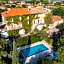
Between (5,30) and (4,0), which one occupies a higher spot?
(4,0)

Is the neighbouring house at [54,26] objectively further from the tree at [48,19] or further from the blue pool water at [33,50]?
the blue pool water at [33,50]

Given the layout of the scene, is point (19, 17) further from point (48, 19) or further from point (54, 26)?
point (54, 26)

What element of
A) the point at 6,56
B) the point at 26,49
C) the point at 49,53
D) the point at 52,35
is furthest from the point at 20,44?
the point at 6,56

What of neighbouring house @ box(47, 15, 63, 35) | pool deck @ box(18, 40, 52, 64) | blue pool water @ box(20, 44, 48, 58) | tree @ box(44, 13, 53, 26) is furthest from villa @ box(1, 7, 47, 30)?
blue pool water @ box(20, 44, 48, 58)

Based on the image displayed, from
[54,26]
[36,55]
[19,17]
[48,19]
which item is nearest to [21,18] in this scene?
[19,17]

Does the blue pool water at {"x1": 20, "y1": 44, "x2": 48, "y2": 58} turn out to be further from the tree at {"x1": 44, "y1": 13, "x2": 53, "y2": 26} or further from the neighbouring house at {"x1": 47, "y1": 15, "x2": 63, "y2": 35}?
the tree at {"x1": 44, "y1": 13, "x2": 53, "y2": 26}

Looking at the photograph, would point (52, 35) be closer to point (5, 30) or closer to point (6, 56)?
point (5, 30)
